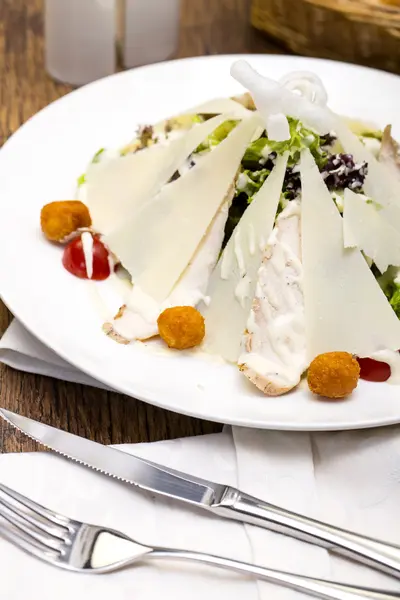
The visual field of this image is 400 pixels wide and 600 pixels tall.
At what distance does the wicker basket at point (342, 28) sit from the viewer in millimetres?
2951

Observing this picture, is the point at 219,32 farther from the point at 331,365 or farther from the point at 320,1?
Result: the point at 331,365

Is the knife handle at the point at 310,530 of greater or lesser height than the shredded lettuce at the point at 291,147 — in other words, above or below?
below

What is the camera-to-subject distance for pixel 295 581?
4.56 feet

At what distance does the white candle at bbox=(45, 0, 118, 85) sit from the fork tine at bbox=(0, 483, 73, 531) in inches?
77.0

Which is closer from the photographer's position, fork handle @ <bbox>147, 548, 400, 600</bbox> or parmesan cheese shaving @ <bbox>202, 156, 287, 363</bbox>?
fork handle @ <bbox>147, 548, 400, 600</bbox>

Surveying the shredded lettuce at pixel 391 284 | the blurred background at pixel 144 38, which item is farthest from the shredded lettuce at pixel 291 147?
the blurred background at pixel 144 38

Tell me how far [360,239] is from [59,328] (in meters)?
0.75

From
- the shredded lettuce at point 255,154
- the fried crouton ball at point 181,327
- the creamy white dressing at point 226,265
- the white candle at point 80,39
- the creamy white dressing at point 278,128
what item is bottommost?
the fried crouton ball at point 181,327

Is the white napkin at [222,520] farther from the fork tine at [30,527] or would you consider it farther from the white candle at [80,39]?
the white candle at [80,39]

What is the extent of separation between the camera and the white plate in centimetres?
168

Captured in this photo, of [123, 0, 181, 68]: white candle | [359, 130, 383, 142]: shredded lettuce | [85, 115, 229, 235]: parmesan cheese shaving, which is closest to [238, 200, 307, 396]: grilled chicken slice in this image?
[85, 115, 229, 235]: parmesan cheese shaving

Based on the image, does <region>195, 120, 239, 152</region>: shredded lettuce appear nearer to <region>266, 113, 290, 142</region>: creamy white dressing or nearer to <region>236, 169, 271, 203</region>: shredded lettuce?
<region>236, 169, 271, 203</region>: shredded lettuce

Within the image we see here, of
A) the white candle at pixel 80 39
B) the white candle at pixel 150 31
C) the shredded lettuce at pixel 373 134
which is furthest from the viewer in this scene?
the white candle at pixel 150 31

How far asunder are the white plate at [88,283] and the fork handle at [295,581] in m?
0.30
